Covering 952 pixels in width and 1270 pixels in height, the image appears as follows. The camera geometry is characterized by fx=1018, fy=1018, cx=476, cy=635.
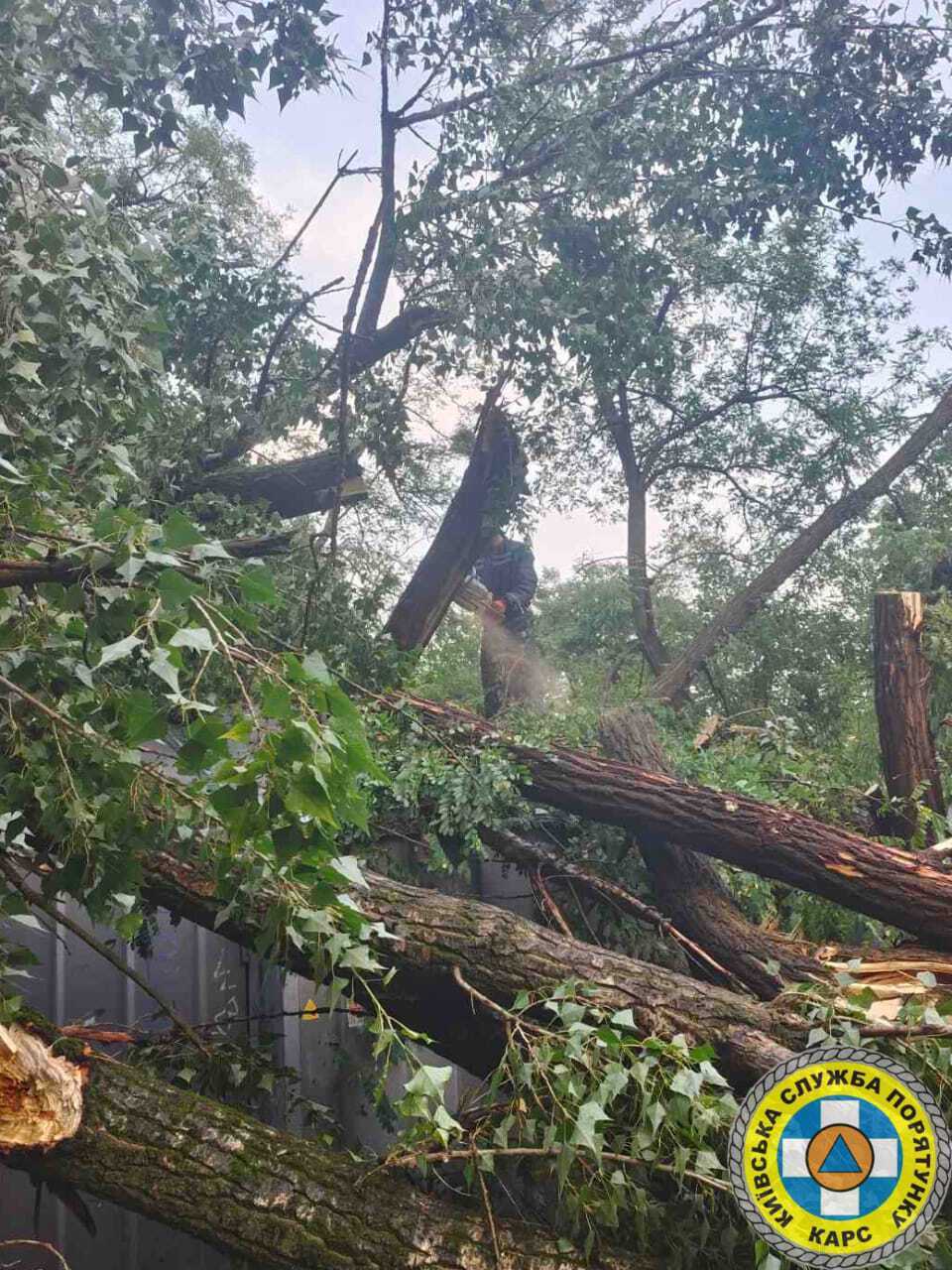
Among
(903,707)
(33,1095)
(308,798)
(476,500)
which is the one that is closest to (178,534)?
(308,798)

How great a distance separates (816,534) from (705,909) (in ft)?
11.1

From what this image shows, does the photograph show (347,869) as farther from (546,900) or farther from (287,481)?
(287,481)

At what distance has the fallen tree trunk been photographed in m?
1.56

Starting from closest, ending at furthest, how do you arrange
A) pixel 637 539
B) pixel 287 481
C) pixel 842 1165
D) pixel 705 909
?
pixel 842 1165, pixel 705 909, pixel 287 481, pixel 637 539

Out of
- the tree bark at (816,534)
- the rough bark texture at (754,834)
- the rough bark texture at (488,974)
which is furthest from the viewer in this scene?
the tree bark at (816,534)

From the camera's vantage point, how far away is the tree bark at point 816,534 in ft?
18.9

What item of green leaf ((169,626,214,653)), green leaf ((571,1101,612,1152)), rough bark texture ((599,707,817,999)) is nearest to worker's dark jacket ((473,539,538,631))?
rough bark texture ((599,707,817,999))

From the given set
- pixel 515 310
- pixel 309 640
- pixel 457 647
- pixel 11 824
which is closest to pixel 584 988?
pixel 11 824

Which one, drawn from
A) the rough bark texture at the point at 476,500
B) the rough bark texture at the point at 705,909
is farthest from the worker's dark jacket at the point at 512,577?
the rough bark texture at the point at 705,909

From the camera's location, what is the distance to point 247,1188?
1.60 m

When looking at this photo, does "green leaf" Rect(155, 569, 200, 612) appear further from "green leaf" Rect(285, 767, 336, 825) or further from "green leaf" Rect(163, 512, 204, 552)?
"green leaf" Rect(285, 767, 336, 825)

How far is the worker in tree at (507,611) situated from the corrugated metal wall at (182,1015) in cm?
163

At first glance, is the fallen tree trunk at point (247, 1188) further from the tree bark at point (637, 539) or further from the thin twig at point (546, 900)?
the tree bark at point (637, 539)

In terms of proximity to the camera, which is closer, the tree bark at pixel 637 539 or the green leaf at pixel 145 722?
the green leaf at pixel 145 722
